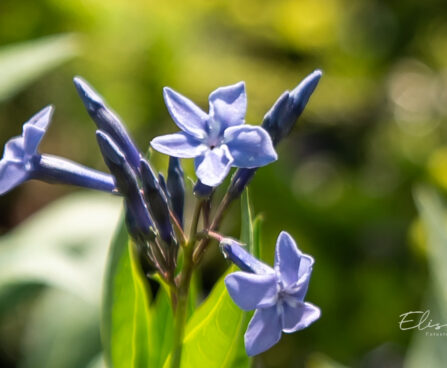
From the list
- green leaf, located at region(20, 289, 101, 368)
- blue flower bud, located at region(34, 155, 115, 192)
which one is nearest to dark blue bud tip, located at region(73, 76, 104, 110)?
blue flower bud, located at region(34, 155, 115, 192)

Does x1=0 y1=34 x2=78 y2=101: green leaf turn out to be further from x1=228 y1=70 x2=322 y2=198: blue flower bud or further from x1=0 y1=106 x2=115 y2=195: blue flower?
x1=228 y1=70 x2=322 y2=198: blue flower bud

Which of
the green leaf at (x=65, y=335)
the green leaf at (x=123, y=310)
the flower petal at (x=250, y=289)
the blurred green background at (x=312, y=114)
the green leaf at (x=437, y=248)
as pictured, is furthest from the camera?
the blurred green background at (x=312, y=114)

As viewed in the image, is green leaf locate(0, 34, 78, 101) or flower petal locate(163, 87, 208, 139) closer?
flower petal locate(163, 87, 208, 139)

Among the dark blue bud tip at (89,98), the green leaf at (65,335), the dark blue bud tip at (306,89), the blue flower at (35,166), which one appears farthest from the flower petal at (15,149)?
the green leaf at (65,335)

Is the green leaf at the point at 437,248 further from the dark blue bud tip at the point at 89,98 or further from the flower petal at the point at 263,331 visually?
the dark blue bud tip at the point at 89,98

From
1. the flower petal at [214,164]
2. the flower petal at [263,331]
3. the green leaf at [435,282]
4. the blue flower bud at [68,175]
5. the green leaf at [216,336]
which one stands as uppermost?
the flower petal at [214,164]

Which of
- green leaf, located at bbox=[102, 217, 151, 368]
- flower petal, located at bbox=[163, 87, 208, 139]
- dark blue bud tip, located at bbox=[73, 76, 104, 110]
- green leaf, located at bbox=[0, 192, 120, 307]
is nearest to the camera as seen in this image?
flower petal, located at bbox=[163, 87, 208, 139]
